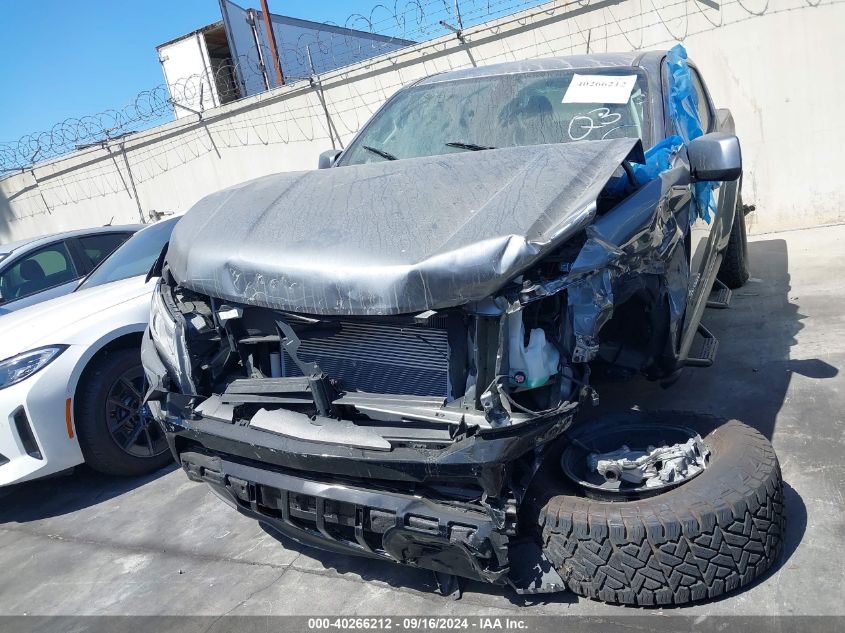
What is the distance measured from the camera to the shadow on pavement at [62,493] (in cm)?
416

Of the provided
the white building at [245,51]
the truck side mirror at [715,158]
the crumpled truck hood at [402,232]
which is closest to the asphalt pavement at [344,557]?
the crumpled truck hood at [402,232]

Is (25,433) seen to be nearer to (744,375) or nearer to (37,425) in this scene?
(37,425)

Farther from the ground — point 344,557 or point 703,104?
point 703,104

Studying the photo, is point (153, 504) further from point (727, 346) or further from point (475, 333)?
point (727, 346)

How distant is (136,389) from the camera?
14.0 ft

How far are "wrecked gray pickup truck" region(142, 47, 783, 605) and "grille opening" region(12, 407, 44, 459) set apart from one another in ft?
4.22

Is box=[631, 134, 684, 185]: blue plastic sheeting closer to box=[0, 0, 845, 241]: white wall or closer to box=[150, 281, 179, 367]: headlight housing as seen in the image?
box=[150, 281, 179, 367]: headlight housing

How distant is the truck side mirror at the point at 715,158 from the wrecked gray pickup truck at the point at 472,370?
0.04ft

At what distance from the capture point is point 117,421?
4168 mm

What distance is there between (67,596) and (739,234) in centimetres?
510

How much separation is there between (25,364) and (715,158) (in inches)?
146

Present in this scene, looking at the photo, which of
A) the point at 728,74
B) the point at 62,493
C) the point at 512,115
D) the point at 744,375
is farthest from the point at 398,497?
the point at 728,74

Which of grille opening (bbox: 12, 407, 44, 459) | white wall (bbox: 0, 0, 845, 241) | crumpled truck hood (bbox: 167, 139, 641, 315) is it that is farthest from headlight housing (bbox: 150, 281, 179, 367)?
white wall (bbox: 0, 0, 845, 241)

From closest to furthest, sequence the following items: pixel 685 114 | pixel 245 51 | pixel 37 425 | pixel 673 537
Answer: pixel 673 537 < pixel 685 114 < pixel 37 425 < pixel 245 51
